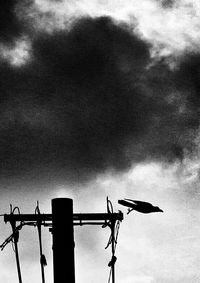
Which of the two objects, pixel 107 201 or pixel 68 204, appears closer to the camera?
pixel 68 204

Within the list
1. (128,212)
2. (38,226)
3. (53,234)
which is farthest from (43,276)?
(128,212)

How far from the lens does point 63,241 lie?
7.27m

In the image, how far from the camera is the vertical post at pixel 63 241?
703 centimetres

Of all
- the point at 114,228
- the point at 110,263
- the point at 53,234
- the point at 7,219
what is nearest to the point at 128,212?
the point at 114,228

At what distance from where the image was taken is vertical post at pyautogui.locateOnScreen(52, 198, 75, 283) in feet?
23.1

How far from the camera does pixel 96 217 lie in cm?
827

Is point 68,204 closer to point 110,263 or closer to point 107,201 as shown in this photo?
point 107,201

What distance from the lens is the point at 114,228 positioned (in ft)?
28.4

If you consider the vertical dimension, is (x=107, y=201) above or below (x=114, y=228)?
above

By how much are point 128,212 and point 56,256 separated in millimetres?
2039

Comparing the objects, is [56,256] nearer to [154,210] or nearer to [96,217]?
[96,217]

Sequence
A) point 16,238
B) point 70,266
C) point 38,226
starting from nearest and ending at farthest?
point 70,266 → point 38,226 → point 16,238

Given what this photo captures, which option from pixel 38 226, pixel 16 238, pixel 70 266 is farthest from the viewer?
pixel 16 238

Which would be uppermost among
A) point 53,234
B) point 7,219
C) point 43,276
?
point 7,219
